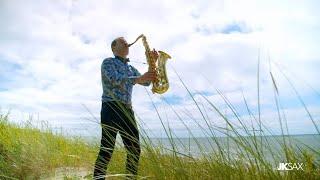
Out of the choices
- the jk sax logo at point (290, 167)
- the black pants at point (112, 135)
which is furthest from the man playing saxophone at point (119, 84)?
the jk sax logo at point (290, 167)

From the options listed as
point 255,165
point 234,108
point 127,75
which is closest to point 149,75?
point 127,75

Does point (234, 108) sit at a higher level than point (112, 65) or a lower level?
lower

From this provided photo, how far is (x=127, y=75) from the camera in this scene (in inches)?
217

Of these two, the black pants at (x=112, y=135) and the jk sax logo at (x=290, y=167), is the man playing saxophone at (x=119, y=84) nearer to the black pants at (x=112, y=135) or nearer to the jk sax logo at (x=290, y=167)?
the black pants at (x=112, y=135)

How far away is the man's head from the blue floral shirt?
10 cm

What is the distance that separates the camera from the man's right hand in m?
5.30

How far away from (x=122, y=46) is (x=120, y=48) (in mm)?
32

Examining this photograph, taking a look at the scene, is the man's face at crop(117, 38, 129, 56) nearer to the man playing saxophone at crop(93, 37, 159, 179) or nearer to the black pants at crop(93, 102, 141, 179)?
the man playing saxophone at crop(93, 37, 159, 179)

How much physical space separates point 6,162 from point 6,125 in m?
2.85

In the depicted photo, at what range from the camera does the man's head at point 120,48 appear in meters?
5.63

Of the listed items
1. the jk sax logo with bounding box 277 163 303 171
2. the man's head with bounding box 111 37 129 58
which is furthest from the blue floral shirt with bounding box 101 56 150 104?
the jk sax logo with bounding box 277 163 303 171

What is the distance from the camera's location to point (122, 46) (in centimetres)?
564

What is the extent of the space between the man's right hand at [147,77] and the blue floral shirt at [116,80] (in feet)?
0.24

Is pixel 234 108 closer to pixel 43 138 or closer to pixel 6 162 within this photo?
pixel 6 162
